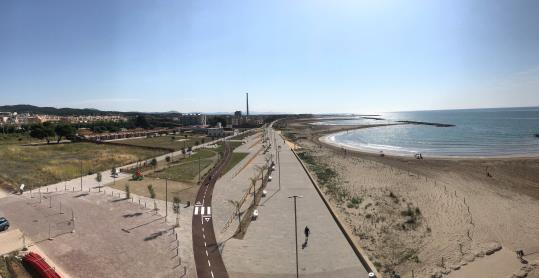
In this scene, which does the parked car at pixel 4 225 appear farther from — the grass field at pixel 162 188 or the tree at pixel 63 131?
the tree at pixel 63 131

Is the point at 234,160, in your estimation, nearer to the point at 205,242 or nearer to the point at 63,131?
the point at 205,242

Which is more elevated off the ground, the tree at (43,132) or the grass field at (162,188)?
the tree at (43,132)

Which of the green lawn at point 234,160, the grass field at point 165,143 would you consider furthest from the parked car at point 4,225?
the grass field at point 165,143

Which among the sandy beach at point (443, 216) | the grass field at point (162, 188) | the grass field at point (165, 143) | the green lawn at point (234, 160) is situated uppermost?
the grass field at point (165, 143)

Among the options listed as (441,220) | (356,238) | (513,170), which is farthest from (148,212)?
(513,170)

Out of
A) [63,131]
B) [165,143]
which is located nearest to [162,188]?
[165,143]

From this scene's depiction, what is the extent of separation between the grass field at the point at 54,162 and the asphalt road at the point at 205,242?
66.0ft

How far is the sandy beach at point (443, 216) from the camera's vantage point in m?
18.8

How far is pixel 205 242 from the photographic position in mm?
20672

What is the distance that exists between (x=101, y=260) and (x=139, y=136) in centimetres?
8670

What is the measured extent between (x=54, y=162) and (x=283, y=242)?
1762 inches

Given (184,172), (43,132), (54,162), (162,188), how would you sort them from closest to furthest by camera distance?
(162,188)
(184,172)
(54,162)
(43,132)

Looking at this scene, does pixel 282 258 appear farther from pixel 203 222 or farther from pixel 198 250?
pixel 203 222

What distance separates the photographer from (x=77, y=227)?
23.6 m
